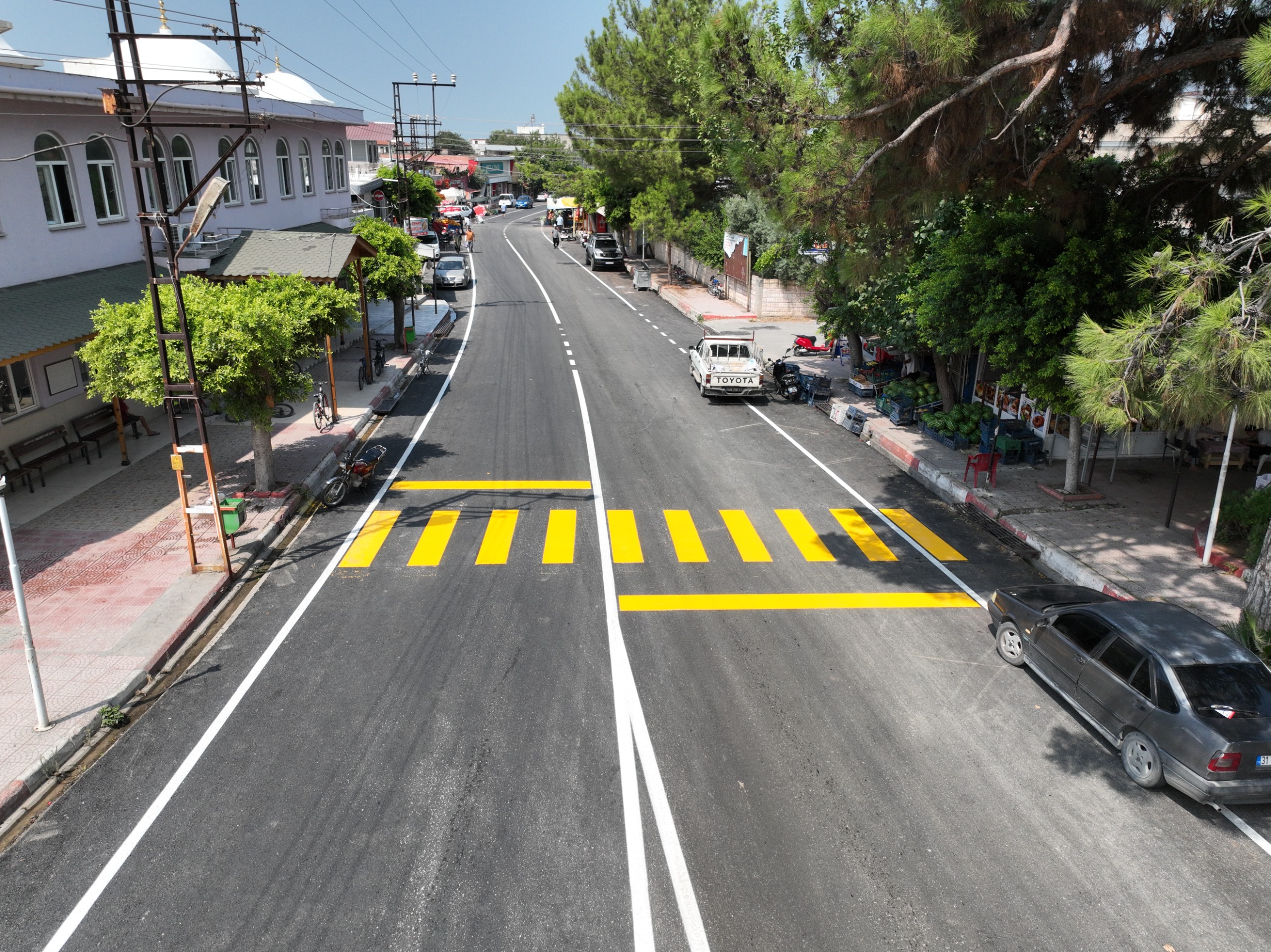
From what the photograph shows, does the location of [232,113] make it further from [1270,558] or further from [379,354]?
[1270,558]

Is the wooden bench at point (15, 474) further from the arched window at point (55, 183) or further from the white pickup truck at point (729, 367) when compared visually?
the white pickup truck at point (729, 367)

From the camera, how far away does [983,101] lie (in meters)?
11.2

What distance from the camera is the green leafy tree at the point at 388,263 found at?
2520cm

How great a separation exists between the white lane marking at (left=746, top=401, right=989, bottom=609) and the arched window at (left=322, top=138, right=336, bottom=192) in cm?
2161

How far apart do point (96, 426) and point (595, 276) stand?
38.8m

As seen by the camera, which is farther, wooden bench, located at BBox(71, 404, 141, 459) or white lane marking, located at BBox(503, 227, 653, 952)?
wooden bench, located at BBox(71, 404, 141, 459)

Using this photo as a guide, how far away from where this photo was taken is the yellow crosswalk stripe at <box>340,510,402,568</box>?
13.3 metres

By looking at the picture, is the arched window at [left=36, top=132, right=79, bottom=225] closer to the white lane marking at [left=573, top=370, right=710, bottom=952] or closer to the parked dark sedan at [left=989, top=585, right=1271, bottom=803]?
the white lane marking at [left=573, top=370, right=710, bottom=952]

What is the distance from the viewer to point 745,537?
47.8 ft

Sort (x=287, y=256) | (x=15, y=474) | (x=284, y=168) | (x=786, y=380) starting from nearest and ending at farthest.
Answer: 1. (x=15, y=474)
2. (x=287, y=256)
3. (x=786, y=380)
4. (x=284, y=168)

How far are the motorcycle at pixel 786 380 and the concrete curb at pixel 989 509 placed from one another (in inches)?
153

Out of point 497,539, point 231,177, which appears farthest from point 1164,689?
point 231,177

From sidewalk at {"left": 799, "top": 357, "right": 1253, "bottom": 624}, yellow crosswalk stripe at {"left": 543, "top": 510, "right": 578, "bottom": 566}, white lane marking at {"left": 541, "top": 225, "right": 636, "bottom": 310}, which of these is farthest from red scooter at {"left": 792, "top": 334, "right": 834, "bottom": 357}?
yellow crosswalk stripe at {"left": 543, "top": 510, "right": 578, "bottom": 566}

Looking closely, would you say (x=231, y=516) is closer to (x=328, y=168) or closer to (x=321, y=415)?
(x=321, y=415)
